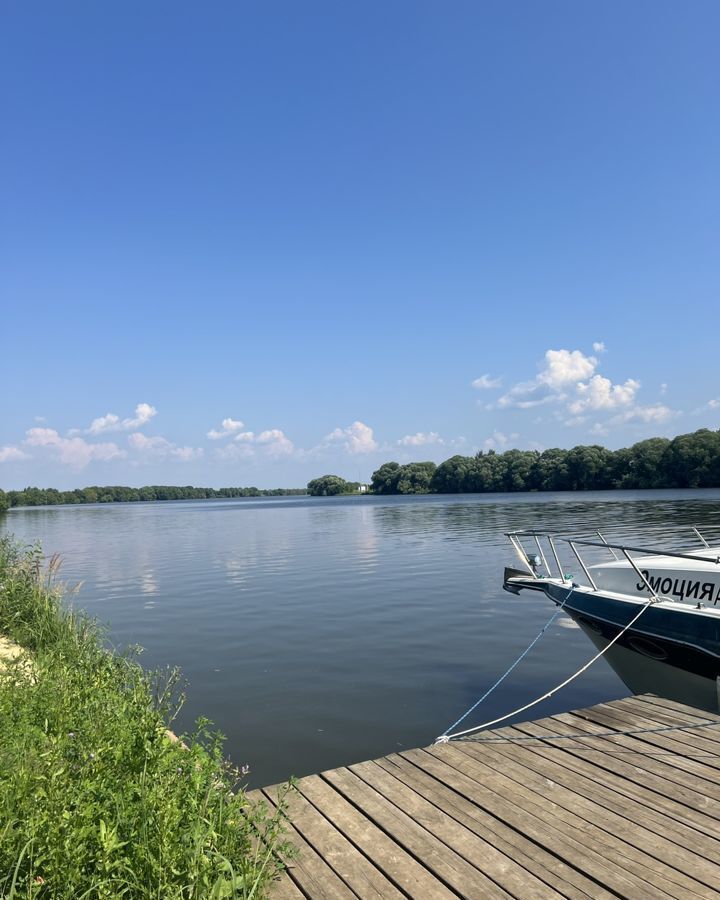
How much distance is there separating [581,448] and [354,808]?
114177mm

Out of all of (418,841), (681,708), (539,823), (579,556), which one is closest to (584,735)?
(681,708)

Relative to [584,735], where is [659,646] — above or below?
above

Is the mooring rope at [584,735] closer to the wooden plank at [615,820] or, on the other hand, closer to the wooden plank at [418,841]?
the wooden plank at [615,820]

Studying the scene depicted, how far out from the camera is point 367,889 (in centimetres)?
351

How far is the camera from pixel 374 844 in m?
3.97

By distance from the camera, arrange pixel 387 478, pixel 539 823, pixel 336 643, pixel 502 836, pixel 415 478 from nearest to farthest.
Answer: pixel 502 836
pixel 539 823
pixel 336 643
pixel 415 478
pixel 387 478

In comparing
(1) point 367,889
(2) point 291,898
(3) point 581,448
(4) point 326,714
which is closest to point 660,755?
(1) point 367,889

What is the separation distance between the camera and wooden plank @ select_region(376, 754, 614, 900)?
3.48m

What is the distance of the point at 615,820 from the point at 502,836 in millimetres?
809

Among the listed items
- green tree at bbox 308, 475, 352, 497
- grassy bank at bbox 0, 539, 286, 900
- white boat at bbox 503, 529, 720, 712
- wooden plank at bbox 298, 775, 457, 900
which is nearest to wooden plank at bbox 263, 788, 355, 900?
grassy bank at bbox 0, 539, 286, 900

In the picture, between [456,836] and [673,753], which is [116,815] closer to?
[456,836]

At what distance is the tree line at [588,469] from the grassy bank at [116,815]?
105m

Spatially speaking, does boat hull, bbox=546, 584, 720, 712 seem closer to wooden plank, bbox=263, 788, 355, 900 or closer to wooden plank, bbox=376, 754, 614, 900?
wooden plank, bbox=376, 754, 614, 900

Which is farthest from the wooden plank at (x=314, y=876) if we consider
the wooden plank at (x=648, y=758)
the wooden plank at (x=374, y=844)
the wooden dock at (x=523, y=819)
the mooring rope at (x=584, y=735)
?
the wooden plank at (x=648, y=758)
